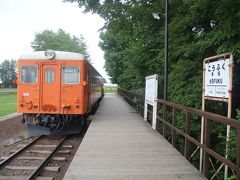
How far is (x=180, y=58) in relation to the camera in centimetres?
1199

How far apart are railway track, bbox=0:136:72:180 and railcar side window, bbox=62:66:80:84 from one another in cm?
219

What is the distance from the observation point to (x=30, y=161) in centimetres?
981

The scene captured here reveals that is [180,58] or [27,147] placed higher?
[180,58]

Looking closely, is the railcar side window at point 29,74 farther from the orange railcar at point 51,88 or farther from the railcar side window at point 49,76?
the railcar side window at point 49,76

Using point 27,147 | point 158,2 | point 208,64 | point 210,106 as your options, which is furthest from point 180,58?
point 27,147

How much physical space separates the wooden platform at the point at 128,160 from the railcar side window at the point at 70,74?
10.5ft

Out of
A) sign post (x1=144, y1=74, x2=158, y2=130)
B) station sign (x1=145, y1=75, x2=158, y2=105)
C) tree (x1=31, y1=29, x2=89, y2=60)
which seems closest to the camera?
sign post (x1=144, y1=74, x2=158, y2=130)

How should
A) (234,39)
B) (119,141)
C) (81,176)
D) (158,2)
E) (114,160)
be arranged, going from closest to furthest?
(81,176) < (114,160) < (234,39) < (119,141) < (158,2)

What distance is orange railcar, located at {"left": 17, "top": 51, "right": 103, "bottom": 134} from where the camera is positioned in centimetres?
1359

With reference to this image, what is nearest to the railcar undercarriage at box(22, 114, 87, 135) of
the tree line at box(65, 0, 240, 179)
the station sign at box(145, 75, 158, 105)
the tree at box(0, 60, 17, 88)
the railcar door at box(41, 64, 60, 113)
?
the railcar door at box(41, 64, 60, 113)

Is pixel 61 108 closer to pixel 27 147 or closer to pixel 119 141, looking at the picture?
pixel 27 147

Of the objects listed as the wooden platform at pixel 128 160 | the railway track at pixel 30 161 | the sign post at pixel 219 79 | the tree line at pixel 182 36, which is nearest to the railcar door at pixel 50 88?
the railway track at pixel 30 161

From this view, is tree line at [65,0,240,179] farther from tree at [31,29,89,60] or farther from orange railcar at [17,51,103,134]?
tree at [31,29,89,60]

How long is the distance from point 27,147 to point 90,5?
847 centimetres
